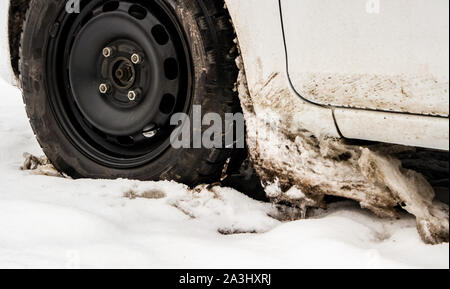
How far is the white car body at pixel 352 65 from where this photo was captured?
181 centimetres

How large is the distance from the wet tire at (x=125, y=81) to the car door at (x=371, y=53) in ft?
1.42

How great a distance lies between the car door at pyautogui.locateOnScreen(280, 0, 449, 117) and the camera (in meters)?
1.79

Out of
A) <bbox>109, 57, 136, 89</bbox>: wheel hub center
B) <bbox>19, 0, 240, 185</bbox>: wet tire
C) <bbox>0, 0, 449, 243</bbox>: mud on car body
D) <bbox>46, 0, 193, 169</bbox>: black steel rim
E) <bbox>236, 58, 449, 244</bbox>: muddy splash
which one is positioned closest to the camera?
<bbox>0, 0, 449, 243</bbox>: mud on car body

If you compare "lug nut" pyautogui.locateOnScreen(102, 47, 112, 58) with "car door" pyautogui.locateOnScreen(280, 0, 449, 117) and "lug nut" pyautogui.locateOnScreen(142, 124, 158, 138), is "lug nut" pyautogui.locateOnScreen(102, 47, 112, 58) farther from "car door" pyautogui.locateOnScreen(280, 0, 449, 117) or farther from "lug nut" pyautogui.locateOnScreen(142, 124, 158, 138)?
"car door" pyautogui.locateOnScreen(280, 0, 449, 117)

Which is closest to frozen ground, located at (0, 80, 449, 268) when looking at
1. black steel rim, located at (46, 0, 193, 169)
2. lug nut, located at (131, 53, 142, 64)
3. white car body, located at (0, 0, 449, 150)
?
black steel rim, located at (46, 0, 193, 169)

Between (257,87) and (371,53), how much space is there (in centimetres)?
53

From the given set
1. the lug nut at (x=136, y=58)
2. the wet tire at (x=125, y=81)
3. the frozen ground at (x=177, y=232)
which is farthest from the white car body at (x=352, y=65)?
the lug nut at (x=136, y=58)

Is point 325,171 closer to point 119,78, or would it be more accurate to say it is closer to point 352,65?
point 352,65

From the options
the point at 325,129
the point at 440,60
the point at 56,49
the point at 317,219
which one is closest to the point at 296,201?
the point at 317,219

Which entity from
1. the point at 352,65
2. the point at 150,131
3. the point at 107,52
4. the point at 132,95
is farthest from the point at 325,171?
the point at 107,52

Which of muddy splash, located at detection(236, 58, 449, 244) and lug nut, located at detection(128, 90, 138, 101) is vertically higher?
lug nut, located at detection(128, 90, 138, 101)

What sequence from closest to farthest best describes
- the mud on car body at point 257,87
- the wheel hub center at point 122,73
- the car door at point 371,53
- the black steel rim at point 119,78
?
the car door at point 371,53 → the mud on car body at point 257,87 → the black steel rim at point 119,78 → the wheel hub center at point 122,73

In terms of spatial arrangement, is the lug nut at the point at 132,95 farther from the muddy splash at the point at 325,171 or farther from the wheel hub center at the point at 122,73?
the muddy splash at the point at 325,171

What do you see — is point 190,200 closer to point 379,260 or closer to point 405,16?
point 379,260
